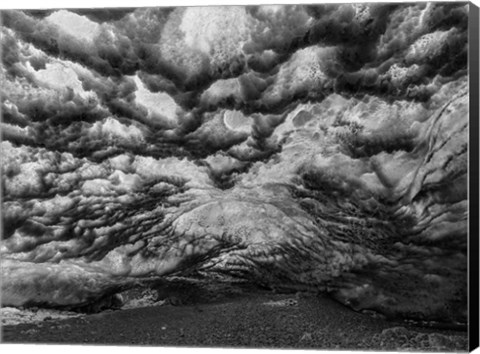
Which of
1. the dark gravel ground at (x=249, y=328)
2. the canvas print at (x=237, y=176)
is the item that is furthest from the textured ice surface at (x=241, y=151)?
the dark gravel ground at (x=249, y=328)

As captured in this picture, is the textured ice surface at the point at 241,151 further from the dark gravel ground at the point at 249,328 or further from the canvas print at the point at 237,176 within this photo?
the dark gravel ground at the point at 249,328

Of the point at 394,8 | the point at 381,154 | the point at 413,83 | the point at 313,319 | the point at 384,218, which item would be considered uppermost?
the point at 394,8

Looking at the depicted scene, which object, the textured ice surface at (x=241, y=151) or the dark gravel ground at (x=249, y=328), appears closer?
the textured ice surface at (x=241, y=151)

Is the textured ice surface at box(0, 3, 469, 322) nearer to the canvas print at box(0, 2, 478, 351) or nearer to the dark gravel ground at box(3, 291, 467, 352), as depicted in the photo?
the canvas print at box(0, 2, 478, 351)

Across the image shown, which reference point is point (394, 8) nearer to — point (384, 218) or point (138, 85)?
point (384, 218)

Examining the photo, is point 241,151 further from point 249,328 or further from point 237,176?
point 249,328

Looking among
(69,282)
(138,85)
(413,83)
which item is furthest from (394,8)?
(69,282)

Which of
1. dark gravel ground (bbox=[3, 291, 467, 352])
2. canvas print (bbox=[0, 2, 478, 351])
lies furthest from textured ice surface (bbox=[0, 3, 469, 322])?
dark gravel ground (bbox=[3, 291, 467, 352])
